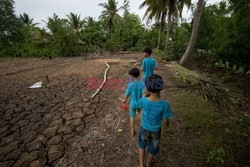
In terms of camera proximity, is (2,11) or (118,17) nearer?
(2,11)

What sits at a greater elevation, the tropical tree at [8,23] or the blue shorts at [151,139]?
the tropical tree at [8,23]

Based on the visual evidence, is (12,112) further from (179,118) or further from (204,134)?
(204,134)

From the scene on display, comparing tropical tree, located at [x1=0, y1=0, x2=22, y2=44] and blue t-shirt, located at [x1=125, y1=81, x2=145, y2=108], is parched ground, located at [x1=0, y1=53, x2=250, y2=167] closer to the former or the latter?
blue t-shirt, located at [x1=125, y1=81, x2=145, y2=108]

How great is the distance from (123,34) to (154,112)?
20934 millimetres

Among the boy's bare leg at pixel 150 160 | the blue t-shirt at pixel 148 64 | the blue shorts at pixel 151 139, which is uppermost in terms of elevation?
the blue t-shirt at pixel 148 64

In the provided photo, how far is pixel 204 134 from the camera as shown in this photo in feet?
8.07

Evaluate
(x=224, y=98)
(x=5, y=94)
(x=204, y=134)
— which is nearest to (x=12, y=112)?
(x=5, y=94)

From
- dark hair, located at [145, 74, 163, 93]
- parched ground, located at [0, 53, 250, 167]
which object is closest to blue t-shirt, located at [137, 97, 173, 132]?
dark hair, located at [145, 74, 163, 93]

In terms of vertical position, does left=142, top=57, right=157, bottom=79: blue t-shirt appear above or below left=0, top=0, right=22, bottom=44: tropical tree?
below

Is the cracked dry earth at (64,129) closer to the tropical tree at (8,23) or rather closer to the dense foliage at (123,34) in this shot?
the dense foliage at (123,34)

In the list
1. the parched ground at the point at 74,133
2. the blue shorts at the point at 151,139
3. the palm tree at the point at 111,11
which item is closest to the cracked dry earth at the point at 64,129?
the parched ground at the point at 74,133

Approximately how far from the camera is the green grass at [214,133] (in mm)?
1949

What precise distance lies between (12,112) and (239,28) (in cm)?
919

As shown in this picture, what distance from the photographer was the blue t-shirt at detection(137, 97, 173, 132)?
1.47m
